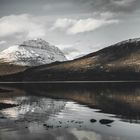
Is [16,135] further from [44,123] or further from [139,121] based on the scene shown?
[139,121]

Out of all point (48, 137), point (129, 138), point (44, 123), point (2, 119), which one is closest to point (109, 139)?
point (129, 138)

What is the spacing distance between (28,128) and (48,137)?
9.08 m

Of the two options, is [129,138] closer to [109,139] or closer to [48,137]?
[109,139]

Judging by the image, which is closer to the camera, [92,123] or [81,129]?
[81,129]

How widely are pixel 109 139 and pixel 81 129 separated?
9.39m

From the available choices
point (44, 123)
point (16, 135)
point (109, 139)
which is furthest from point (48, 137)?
point (44, 123)

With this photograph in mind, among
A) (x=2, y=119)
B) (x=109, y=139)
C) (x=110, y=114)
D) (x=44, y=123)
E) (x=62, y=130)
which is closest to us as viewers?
(x=109, y=139)

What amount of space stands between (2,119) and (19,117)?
4.66 m

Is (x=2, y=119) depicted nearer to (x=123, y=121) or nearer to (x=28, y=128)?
(x=28, y=128)

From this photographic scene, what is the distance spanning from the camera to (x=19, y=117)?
72.8m

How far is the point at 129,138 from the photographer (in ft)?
157

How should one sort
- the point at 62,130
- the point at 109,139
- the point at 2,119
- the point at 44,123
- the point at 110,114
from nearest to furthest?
the point at 109,139
the point at 62,130
the point at 44,123
the point at 2,119
the point at 110,114

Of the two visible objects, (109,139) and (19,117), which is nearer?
(109,139)

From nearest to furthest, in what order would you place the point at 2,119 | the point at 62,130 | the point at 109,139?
the point at 109,139
the point at 62,130
the point at 2,119
